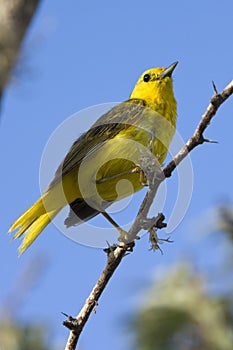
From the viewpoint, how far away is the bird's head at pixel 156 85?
739cm

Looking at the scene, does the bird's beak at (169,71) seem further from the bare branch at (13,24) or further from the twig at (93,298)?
the bare branch at (13,24)

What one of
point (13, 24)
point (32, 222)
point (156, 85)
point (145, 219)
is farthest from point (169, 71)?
point (13, 24)

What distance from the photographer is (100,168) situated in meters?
6.31

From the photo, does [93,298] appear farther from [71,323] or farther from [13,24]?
[13,24]

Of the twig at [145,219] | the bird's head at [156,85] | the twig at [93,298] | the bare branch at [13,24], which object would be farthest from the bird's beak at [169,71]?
the bare branch at [13,24]

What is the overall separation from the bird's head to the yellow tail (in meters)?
1.96

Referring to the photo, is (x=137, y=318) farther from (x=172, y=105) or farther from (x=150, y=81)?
(x=150, y=81)

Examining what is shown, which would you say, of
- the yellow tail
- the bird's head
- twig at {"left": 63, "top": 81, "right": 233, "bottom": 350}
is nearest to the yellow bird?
the yellow tail

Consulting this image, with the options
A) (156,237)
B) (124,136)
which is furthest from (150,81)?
(156,237)

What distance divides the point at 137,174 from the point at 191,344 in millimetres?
4359

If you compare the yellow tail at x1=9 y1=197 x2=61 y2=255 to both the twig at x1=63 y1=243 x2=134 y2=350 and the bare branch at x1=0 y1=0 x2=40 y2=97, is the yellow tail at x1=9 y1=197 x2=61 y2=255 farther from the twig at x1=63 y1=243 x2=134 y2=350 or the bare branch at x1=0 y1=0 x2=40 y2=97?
the bare branch at x1=0 y1=0 x2=40 y2=97

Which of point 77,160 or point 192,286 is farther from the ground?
point 77,160

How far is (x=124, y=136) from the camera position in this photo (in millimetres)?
6414

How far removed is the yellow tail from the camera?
19.7 feet
